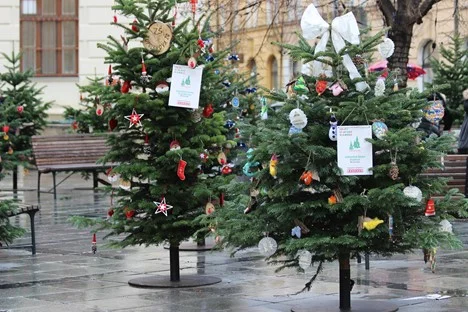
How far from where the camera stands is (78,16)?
36000 millimetres

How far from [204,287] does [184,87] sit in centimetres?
182

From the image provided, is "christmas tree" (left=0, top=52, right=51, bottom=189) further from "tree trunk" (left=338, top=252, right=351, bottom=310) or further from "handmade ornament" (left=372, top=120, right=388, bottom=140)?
"handmade ornament" (left=372, top=120, right=388, bottom=140)

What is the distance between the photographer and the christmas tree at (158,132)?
11.3 metres

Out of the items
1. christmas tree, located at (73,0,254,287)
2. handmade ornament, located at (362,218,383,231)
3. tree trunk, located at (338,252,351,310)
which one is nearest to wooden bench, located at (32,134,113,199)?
christmas tree, located at (73,0,254,287)

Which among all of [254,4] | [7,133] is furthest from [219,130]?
[7,133]

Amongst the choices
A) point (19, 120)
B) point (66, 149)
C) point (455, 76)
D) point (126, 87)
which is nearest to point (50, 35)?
point (19, 120)

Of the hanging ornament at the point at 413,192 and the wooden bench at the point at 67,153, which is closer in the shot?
the hanging ornament at the point at 413,192

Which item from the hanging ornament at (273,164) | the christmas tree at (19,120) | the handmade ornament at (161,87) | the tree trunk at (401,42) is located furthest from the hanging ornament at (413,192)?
the christmas tree at (19,120)

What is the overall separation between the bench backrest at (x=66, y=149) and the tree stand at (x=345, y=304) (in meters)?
13.9

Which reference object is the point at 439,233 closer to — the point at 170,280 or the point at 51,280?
the point at 170,280

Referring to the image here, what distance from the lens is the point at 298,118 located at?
29.7 feet

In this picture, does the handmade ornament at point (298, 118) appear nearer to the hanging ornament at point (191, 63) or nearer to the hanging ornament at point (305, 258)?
the hanging ornament at point (305, 258)

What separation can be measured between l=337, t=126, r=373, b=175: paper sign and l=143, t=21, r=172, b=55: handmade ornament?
9.21 ft

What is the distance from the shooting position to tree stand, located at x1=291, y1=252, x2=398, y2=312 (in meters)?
9.48
